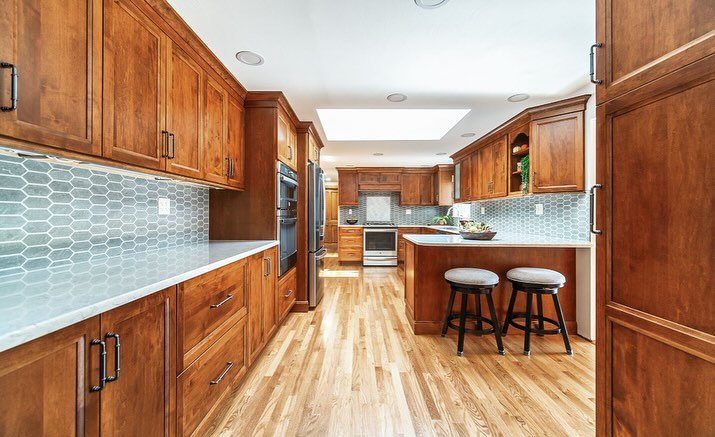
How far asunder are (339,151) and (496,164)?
8.87 feet

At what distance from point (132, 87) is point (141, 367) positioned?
124cm

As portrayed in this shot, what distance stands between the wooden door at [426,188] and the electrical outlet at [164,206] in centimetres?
554

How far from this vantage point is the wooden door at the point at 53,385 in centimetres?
60

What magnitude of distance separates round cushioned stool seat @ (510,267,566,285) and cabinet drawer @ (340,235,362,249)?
4201mm

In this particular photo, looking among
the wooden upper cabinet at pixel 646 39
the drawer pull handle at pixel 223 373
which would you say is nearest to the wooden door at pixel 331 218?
the drawer pull handle at pixel 223 373

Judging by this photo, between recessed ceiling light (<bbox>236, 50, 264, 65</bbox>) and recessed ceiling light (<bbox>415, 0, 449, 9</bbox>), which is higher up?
recessed ceiling light (<bbox>236, 50, 264, 65</bbox>)

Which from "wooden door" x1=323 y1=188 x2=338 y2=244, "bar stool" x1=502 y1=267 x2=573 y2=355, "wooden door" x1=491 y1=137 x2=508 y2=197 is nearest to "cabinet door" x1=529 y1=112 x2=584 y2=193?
"wooden door" x1=491 y1=137 x2=508 y2=197

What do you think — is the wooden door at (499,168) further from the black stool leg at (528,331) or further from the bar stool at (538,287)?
the black stool leg at (528,331)

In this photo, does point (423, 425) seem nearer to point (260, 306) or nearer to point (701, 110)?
point (260, 306)

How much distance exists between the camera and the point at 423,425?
1483 mm

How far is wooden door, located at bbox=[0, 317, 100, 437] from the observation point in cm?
60

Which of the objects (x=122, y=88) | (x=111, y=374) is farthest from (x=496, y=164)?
(x=111, y=374)

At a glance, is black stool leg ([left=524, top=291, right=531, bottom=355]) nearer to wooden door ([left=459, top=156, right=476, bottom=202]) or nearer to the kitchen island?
the kitchen island

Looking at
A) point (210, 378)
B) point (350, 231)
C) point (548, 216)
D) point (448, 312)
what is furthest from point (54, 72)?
point (350, 231)
